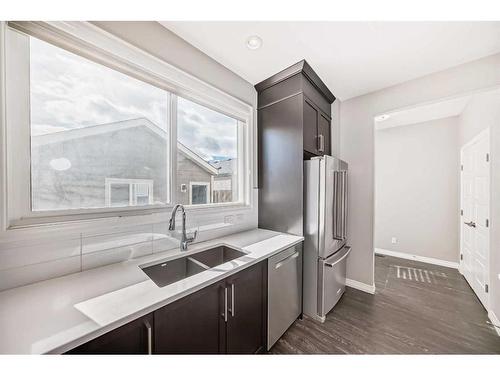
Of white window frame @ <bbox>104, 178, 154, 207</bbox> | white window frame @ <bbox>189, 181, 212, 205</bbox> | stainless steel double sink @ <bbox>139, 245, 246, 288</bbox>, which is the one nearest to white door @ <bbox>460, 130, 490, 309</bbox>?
stainless steel double sink @ <bbox>139, 245, 246, 288</bbox>

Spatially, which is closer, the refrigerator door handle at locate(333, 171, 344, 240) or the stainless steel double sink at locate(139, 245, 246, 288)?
the stainless steel double sink at locate(139, 245, 246, 288)

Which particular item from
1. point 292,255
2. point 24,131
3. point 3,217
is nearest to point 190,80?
point 24,131

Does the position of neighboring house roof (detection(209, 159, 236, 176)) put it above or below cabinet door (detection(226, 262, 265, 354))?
above

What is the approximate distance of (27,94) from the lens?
966 millimetres

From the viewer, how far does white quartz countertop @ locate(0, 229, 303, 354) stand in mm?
618

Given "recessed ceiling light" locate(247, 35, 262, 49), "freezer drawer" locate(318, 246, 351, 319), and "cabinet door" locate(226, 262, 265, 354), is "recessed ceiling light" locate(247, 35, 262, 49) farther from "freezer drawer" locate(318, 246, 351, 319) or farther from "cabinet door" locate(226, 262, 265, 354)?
"freezer drawer" locate(318, 246, 351, 319)

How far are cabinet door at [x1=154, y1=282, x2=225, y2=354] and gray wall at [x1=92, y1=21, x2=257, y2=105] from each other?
1.65 metres

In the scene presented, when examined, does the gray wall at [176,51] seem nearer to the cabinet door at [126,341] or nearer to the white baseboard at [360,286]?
the cabinet door at [126,341]

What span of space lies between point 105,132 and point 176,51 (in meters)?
0.85

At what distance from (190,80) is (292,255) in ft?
5.83

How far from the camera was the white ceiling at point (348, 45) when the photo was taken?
55.9 inches

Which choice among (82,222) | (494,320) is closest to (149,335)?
(82,222)

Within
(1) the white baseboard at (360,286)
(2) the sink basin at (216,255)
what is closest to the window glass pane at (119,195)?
(2) the sink basin at (216,255)

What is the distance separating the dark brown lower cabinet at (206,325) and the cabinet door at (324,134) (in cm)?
154
